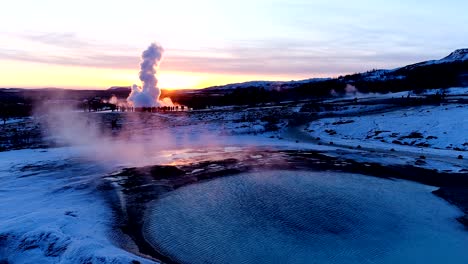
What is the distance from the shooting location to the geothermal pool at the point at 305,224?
29.8 ft

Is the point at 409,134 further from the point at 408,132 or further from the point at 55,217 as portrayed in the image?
the point at 55,217

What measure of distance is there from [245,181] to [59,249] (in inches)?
323

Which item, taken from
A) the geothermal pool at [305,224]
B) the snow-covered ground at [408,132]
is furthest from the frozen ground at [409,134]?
the geothermal pool at [305,224]

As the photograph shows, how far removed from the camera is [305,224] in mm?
10977

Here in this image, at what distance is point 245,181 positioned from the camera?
15820 millimetres

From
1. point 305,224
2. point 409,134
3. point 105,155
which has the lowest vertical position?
point 305,224

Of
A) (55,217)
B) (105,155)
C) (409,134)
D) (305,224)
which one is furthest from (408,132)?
(55,217)

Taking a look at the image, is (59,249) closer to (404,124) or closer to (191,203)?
(191,203)

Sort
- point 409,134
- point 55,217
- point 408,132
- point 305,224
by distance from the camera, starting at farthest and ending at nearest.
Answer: point 408,132
point 409,134
point 305,224
point 55,217

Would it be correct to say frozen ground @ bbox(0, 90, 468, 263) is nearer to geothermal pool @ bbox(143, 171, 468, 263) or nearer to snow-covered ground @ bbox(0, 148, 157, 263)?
snow-covered ground @ bbox(0, 148, 157, 263)

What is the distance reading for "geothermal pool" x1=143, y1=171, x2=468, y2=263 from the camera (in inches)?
357

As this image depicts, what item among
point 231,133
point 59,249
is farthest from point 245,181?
point 231,133

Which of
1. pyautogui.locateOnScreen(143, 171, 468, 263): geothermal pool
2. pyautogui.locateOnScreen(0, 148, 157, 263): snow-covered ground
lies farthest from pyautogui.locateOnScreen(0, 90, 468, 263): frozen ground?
pyautogui.locateOnScreen(143, 171, 468, 263): geothermal pool

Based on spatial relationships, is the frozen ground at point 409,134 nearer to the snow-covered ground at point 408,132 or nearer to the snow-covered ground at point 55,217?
the snow-covered ground at point 408,132
